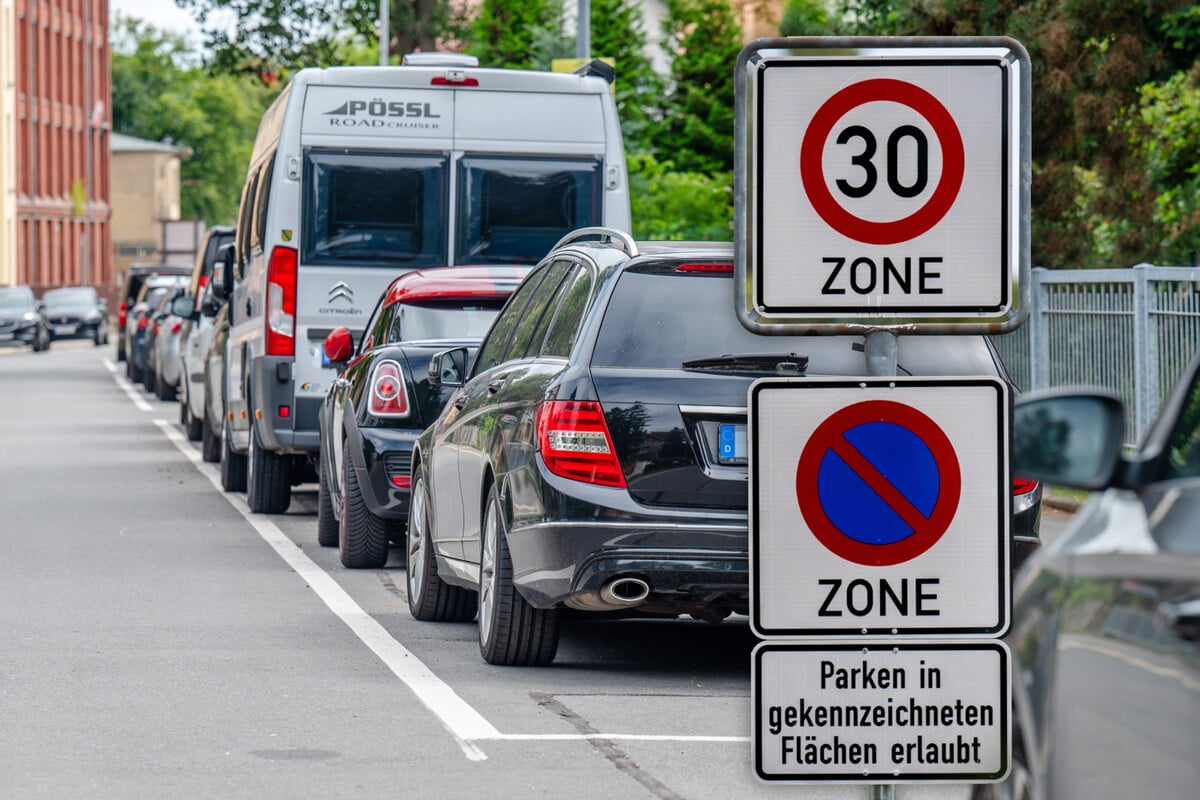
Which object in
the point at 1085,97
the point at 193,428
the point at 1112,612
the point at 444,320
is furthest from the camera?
the point at 193,428

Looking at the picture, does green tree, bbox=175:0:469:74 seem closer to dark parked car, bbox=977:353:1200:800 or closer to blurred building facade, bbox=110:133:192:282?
dark parked car, bbox=977:353:1200:800

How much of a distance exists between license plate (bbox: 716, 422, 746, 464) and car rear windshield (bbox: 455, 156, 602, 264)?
27.3ft

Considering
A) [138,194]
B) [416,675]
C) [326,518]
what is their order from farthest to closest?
1. [138,194]
2. [326,518]
3. [416,675]

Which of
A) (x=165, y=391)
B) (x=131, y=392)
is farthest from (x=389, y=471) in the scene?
(x=131, y=392)

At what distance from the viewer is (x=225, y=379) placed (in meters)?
18.1

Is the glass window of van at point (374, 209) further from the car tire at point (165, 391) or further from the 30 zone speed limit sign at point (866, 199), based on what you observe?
the car tire at point (165, 391)

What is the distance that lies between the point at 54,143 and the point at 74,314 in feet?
85.5

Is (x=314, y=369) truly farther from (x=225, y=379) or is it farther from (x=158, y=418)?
(x=158, y=418)

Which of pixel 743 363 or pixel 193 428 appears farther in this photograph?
pixel 193 428

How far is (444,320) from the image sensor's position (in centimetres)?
1341

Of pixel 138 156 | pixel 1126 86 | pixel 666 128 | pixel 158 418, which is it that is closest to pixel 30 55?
pixel 138 156

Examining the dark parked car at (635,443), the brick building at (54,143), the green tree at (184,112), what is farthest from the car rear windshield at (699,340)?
the green tree at (184,112)

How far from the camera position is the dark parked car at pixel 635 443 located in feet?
27.2

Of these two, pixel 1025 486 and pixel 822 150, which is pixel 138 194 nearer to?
pixel 1025 486
